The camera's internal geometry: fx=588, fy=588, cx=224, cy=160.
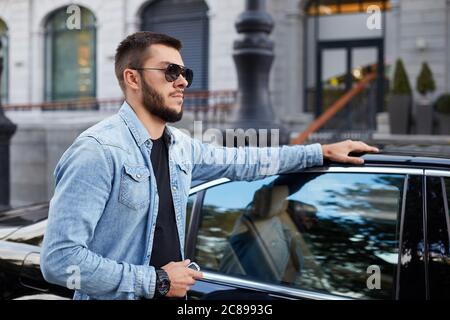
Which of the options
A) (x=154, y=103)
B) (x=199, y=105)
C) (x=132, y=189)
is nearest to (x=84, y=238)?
(x=132, y=189)

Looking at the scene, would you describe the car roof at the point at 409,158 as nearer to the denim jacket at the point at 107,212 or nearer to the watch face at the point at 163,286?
the denim jacket at the point at 107,212

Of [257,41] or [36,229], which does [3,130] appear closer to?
[257,41]

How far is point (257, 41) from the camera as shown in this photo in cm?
635

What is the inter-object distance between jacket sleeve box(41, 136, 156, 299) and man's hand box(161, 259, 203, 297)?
68mm

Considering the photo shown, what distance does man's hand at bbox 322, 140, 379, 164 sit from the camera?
2.67 m

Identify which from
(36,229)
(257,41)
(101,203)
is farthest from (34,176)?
Answer: (101,203)

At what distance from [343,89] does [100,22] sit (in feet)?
28.0

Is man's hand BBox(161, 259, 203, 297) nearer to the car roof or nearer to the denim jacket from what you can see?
the denim jacket

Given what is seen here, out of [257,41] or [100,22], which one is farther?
[100,22]

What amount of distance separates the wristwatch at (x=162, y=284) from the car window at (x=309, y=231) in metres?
0.83

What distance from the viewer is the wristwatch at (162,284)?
2031 millimetres

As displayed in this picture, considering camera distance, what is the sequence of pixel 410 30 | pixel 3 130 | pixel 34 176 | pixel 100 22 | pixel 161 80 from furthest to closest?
pixel 100 22 → pixel 410 30 → pixel 34 176 → pixel 3 130 → pixel 161 80

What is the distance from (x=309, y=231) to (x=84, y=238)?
4.41 ft

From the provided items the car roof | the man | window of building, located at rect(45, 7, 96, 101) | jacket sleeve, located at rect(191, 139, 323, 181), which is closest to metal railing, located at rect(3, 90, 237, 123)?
window of building, located at rect(45, 7, 96, 101)
